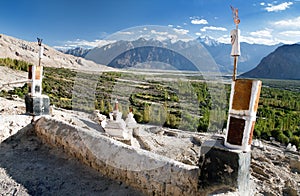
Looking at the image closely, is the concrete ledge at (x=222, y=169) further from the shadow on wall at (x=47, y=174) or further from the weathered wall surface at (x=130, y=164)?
the shadow on wall at (x=47, y=174)

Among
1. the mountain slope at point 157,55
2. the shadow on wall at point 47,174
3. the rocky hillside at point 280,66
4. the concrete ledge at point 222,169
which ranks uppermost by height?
the rocky hillside at point 280,66

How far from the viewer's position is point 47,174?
370cm

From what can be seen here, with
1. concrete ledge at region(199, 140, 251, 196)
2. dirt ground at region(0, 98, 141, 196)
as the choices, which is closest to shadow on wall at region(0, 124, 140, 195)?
dirt ground at region(0, 98, 141, 196)

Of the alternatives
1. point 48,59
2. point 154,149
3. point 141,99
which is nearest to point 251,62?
point 48,59

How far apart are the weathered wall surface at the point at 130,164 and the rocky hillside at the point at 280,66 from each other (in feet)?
439

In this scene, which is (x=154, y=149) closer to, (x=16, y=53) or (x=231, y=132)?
(x=231, y=132)

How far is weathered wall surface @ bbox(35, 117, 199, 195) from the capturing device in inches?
119

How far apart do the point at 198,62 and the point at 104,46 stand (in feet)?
7.75

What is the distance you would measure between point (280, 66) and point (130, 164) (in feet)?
494

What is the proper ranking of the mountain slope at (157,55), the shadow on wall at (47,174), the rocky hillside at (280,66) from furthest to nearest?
the rocky hillside at (280,66) → the mountain slope at (157,55) → the shadow on wall at (47,174)

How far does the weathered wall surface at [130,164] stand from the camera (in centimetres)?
303

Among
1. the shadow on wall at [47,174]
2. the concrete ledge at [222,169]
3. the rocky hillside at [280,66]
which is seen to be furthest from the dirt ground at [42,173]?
the rocky hillside at [280,66]

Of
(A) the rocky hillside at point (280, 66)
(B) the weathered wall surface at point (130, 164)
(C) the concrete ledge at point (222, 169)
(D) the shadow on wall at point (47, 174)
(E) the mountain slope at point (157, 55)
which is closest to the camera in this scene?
(C) the concrete ledge at point (222, 169)

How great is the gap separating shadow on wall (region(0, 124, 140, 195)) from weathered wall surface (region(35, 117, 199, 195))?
0.15 meters
